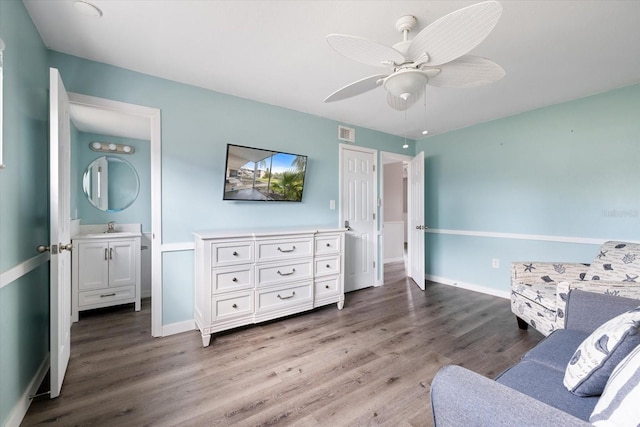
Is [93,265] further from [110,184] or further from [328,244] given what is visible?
[328,244]

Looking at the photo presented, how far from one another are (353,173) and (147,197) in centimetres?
283

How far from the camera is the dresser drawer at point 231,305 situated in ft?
7.50

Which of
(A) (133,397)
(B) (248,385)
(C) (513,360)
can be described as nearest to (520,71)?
(C) (513,360)

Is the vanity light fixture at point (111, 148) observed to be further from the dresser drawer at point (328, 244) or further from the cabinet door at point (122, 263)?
the dresser drawer at point (328, 244)

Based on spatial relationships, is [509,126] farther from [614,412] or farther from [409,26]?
[614,412]

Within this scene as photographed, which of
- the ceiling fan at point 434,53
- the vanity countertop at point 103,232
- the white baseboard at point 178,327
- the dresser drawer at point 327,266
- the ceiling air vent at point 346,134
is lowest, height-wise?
the white baseboard at point 178,327

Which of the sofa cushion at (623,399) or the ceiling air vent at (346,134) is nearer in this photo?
the sofa cushion at (623,399)

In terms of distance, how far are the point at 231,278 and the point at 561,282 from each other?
2.52 meters

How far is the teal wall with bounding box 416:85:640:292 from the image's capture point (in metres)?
2.67

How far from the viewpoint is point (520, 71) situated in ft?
7.52

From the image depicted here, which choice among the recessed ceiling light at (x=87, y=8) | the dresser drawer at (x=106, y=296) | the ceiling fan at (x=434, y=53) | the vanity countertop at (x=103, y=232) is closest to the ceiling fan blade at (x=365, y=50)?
the ceiling fan at (x=434, y=53)

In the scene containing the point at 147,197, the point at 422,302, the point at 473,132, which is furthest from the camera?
the point at 473,132

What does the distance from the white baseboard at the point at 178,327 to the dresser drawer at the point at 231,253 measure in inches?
30.3

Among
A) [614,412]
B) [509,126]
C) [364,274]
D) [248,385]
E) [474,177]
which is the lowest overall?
[248,385]
